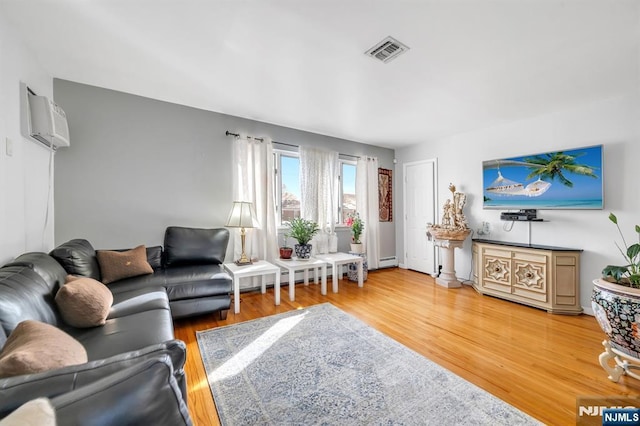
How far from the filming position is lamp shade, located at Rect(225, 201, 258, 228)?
334 centimetres

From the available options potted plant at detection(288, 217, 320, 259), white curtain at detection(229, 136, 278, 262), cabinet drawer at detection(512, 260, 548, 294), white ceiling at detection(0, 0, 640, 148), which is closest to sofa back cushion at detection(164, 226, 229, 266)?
white curtain at detection(229, 136, 278, 262)

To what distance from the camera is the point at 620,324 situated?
1856 millimetres

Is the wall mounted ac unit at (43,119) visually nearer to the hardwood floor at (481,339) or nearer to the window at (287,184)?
the hardwood floor at (481,339)

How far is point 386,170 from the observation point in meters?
5.41

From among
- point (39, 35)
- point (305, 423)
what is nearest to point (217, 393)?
point (305, 423)

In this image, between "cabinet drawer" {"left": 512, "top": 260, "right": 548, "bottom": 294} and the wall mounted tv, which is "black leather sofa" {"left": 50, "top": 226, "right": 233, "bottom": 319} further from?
the wall mounted tv

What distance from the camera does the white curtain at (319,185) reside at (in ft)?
14.1

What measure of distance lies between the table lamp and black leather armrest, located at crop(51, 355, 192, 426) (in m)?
2.76

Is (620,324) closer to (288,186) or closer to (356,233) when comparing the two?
(356,233)

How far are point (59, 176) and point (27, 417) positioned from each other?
10.7ft

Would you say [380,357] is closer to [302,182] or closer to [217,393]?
[217,393]

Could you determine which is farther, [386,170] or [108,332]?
[386,170]

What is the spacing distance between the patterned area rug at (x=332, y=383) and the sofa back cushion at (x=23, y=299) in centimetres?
107

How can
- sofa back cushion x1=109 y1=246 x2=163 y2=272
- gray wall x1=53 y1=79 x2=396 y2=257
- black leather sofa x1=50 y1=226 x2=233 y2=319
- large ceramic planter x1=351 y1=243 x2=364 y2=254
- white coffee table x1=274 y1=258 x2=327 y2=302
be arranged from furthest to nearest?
1. large ceramic planter x1=351 y1=243 x2=364 y2=254
2. white coffee table x1=274 y1=258 x2=327 y2=302
3. sofa back cushion x1=109 y1=246 x2=163 y2=272
4. gray wall x1=53 y1=79 x2=396 y2=257
5. black leather sofa x1=50 y1=226 x2=233 y2=319
